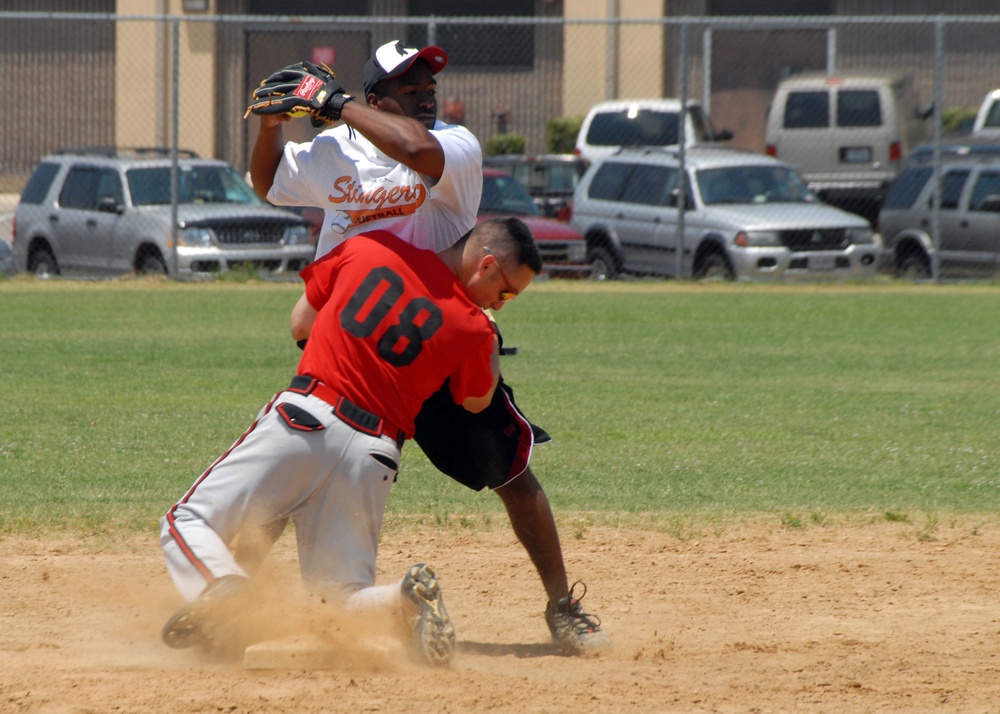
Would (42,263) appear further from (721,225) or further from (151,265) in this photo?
(721,225)

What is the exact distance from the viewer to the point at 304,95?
13.9 feet

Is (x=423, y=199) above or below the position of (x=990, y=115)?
below

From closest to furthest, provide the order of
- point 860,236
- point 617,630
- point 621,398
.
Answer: point 617,630, point 621,398, point 860,236

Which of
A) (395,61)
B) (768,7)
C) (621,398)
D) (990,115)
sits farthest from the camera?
(768,7)

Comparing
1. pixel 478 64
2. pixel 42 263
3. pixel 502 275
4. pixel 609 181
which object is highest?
pixel 478 64

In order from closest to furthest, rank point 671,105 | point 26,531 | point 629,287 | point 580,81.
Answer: point 26,531 → point 629,287 → point 671,105 → point 580,81

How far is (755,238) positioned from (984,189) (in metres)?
3.15

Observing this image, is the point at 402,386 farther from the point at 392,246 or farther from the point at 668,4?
the point at 668,4

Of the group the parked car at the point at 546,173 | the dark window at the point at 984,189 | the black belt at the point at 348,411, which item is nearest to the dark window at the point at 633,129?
the parked car at the point at 546,173

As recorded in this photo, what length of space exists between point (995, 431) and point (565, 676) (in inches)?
206

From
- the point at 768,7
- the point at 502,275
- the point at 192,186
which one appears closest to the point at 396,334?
the point at 502,275

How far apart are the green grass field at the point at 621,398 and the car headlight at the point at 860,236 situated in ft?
3.38

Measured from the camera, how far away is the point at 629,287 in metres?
16.5

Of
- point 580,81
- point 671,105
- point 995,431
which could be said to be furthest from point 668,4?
point 995,431
